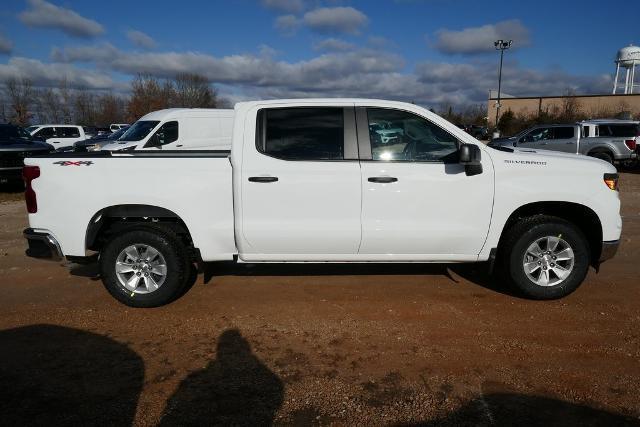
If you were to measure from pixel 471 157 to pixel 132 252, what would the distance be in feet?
11.0

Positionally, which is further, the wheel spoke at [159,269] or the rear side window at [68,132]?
the rear side window at [68,132]

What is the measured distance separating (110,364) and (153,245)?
126 centimetres

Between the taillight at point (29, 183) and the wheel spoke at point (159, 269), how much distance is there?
122 cm

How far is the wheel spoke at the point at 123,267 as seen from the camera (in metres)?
4.41

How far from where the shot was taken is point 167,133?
39.3ft

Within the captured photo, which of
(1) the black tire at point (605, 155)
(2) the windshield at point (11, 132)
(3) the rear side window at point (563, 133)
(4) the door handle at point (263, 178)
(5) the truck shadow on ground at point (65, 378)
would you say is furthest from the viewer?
(3) the rear side window at point (563, 133)

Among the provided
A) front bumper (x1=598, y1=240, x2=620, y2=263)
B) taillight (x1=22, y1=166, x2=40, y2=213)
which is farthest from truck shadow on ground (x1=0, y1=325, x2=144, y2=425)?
front bumper (x1=598, y1=240, x2=620, y2=263)

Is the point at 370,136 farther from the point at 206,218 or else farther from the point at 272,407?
the point at 272,407

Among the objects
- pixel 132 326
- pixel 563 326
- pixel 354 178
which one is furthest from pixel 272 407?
pixel 563 326

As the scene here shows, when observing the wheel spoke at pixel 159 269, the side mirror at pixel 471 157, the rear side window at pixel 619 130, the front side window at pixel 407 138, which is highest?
the rear side window at pixel 619 130

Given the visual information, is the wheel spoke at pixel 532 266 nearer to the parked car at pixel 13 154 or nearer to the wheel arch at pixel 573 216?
the wheel arch at pixel 573 216

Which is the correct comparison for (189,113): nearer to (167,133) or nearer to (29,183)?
(167,133)

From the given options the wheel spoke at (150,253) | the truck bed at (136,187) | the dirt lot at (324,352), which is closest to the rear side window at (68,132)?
the dirt lot at (324,352)

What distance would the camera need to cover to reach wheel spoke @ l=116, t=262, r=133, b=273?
174 inches
